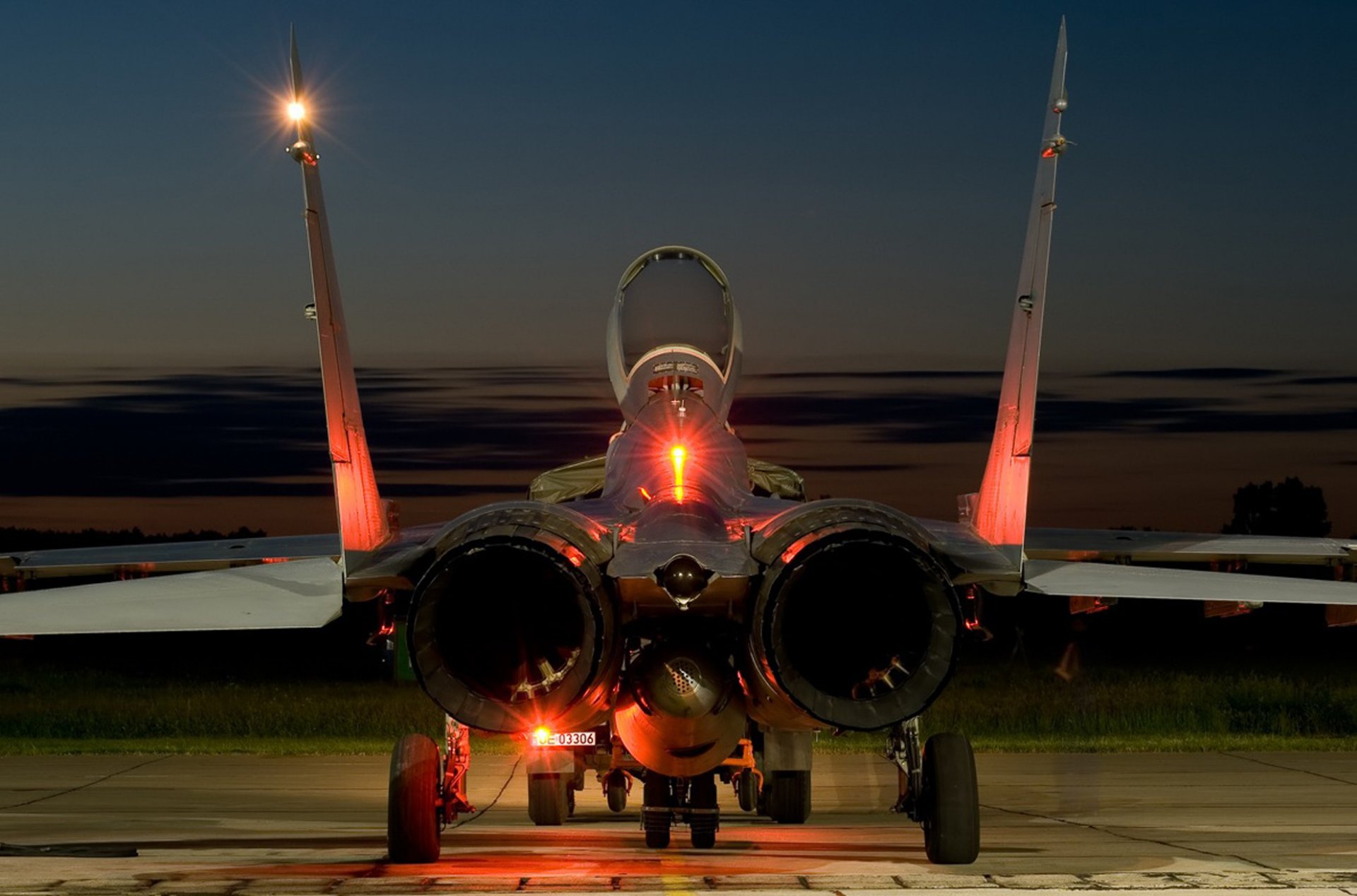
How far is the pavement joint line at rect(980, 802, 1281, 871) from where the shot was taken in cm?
1001

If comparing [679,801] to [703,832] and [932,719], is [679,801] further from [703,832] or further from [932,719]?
[932,719]

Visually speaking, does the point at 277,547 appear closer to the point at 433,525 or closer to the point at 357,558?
the point at 433,525

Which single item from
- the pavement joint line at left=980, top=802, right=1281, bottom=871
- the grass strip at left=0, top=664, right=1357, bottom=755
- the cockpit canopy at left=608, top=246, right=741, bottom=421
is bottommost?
the pavement joint line at left=980, top=802, right=1281, bottom=871

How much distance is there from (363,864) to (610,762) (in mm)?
1503

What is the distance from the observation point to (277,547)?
44.8 feet

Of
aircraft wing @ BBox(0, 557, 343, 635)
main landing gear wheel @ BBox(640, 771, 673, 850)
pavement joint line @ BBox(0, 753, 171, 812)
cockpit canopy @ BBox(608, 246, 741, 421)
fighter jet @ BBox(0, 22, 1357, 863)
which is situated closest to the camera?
fighter jet @ BBox(0, 22, 1357, 863)

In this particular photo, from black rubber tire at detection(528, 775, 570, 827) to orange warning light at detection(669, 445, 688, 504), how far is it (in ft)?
11.9

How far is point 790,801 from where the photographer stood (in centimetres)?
1256

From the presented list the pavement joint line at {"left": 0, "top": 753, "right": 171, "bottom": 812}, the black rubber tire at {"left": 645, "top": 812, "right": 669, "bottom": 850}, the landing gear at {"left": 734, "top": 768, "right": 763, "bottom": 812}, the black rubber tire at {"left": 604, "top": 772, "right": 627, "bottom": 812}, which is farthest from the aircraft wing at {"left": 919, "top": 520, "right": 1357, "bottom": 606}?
the pavement joint line at {"left": 0, "top": 753, "right": 171, "bottom": 812}

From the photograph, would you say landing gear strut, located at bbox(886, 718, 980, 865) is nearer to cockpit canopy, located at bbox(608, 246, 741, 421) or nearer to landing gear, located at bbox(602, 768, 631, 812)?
landing gear, located at bbox(602, 768, 631, 812)

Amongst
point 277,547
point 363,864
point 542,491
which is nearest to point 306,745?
point 277,547

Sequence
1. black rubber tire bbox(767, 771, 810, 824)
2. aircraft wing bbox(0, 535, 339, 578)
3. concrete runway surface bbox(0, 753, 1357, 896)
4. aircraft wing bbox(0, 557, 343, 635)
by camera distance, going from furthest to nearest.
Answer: aircraft wing bbox(0, 535, 339, 578), black rubber tire bbox(767, 771, 810, 824), concrete runway surface bbox(0, 753, 1357, 896), aircraft wing bbox(0, 557, 343, 635)

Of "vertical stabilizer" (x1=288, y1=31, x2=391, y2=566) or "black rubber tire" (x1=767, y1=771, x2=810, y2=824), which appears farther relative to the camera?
"black rubber tire" (x1=767, y1=771, x2=810, y2=824)

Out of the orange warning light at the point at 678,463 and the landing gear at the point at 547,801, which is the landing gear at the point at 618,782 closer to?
the landing gear at the point at 547,801
